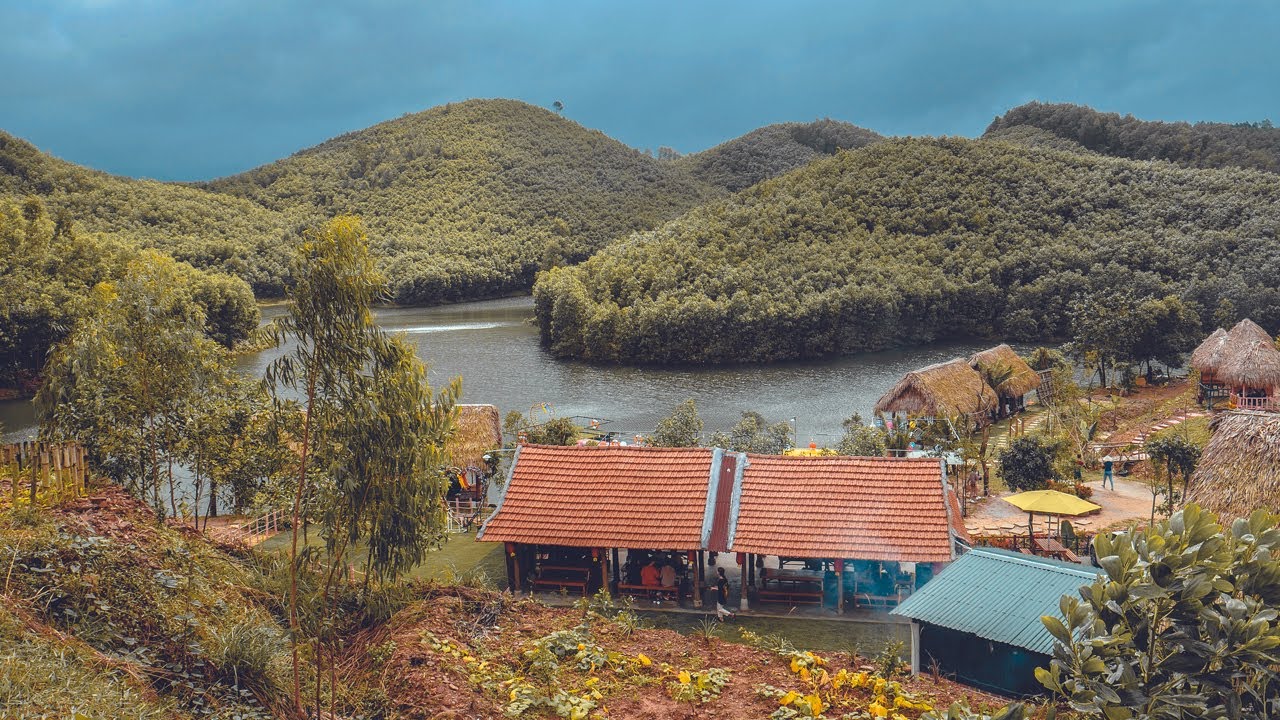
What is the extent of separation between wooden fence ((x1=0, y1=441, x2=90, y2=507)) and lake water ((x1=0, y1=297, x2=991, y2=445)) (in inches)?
676

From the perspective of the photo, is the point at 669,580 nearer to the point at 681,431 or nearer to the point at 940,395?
the point at 681,431

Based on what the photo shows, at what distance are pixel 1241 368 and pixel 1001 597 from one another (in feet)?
66.5

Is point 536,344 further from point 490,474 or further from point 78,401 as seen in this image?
point 78,401

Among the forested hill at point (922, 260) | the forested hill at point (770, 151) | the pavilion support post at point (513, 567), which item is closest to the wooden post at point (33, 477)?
the pavilion support post at point (513, 567)

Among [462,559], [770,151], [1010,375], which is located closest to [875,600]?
[462,559]

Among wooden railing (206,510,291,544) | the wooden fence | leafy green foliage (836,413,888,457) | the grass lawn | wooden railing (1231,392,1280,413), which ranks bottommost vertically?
the grass lawn

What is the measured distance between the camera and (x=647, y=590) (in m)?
13.0

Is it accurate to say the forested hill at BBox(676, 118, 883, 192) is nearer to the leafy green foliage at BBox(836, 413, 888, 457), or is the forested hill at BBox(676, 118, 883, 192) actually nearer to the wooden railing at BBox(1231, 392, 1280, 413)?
the wooden railing at BBox(1231, 392, 1280, 413)

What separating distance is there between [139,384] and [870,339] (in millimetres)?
39876

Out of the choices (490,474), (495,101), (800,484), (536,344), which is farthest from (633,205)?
(800,484)

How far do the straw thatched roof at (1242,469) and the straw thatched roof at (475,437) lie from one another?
1444cm

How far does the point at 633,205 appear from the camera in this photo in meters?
87.7

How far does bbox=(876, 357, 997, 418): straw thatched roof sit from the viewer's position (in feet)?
80.9

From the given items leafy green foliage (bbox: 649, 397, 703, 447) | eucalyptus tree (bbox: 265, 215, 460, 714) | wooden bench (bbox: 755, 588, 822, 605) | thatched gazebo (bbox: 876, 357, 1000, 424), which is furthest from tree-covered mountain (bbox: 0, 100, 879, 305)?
eucalyptus tree (bbox: 265, 215, 460, 714)
